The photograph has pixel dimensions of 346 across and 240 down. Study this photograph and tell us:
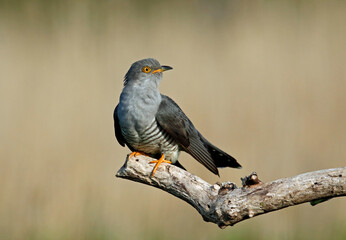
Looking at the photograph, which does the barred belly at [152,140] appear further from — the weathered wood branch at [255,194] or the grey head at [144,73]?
the weathered wood branch at [255,194]

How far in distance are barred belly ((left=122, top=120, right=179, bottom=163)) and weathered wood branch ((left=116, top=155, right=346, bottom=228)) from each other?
0.75 metres

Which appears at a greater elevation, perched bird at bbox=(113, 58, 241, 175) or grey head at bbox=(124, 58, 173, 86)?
grey head at bbox=(124, 58, 173, 86)

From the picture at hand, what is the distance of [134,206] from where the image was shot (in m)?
3.99

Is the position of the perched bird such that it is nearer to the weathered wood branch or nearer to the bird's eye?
the bird's eye

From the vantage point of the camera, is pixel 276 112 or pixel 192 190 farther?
pixel 276 112

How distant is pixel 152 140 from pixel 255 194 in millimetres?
1168

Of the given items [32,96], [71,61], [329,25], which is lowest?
[32,96]

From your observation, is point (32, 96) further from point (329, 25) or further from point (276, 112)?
point (329, 25)

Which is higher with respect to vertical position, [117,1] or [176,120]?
[117,1]

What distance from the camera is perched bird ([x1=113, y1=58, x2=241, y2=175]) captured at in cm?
332

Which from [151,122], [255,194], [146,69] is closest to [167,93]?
[146,69]

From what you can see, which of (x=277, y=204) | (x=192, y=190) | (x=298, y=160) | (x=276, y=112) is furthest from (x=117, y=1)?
(x=277, y=204)

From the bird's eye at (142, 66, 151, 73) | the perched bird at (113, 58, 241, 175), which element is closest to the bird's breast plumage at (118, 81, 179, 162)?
the perched bird at (113, 58, 241, 175)

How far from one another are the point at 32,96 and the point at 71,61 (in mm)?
455
